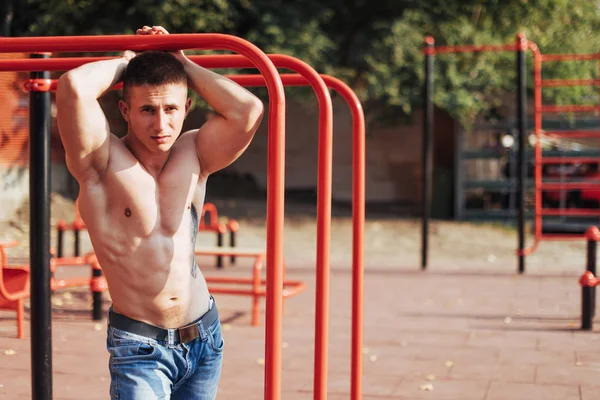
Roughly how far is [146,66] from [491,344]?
413 centimetres

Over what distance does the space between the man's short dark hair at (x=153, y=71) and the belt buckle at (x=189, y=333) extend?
718mm

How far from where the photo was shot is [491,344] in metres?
6.20

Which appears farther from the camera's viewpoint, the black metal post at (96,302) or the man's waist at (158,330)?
the black metal post at (96,302)

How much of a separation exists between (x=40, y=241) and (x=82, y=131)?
4.29 ft

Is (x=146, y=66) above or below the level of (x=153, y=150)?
above

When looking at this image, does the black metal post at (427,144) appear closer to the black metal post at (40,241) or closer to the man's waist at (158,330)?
the black metal post at (40,241)

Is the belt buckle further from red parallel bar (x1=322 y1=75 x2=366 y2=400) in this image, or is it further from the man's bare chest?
red parallel bar (x1=322 y1=75 x2=366 y2=400)

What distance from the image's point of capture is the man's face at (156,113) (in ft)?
8.82

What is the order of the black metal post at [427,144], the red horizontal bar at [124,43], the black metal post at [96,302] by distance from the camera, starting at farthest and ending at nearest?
the black metal post at [427,144], the black metal post at [96,302], the red horizontal bar at [124,43]

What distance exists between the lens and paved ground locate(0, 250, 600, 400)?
4.95m

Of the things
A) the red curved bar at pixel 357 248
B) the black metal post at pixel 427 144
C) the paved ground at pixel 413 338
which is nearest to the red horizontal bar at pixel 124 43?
the red curved bar at pixel 357 248

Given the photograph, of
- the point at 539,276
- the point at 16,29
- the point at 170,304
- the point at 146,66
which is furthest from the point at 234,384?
the point at 16,29

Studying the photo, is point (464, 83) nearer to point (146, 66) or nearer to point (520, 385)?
point (520, 385)

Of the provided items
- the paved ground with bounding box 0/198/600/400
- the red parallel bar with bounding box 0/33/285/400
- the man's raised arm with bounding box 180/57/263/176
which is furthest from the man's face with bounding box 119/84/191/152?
the paved ground with bounding box 0/198/600/400
